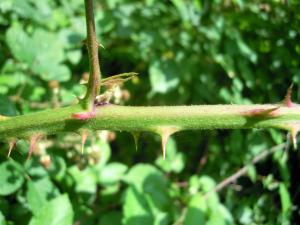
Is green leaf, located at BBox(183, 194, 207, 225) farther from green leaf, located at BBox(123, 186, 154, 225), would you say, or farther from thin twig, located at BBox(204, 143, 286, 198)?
thin twig, located at BBox(204, 143, 286, 198)

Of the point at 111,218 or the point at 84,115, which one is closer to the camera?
the point at 84,115

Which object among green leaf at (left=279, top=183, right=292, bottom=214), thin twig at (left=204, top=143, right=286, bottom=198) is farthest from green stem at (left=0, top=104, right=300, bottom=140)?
thin twig at (left=204, top=143, right=286, bottom=198)

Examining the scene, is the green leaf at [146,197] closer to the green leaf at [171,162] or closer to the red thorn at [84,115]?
the green leaf at [171,162]

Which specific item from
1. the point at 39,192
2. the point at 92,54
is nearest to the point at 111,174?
the point at 39,192

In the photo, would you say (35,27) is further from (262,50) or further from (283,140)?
(283,140)

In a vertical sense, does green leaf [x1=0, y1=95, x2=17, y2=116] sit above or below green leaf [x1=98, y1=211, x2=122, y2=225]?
above

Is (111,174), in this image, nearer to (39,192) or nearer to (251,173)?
(39,192)

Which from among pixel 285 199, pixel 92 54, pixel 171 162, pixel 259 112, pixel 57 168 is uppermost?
pixel 92 54
